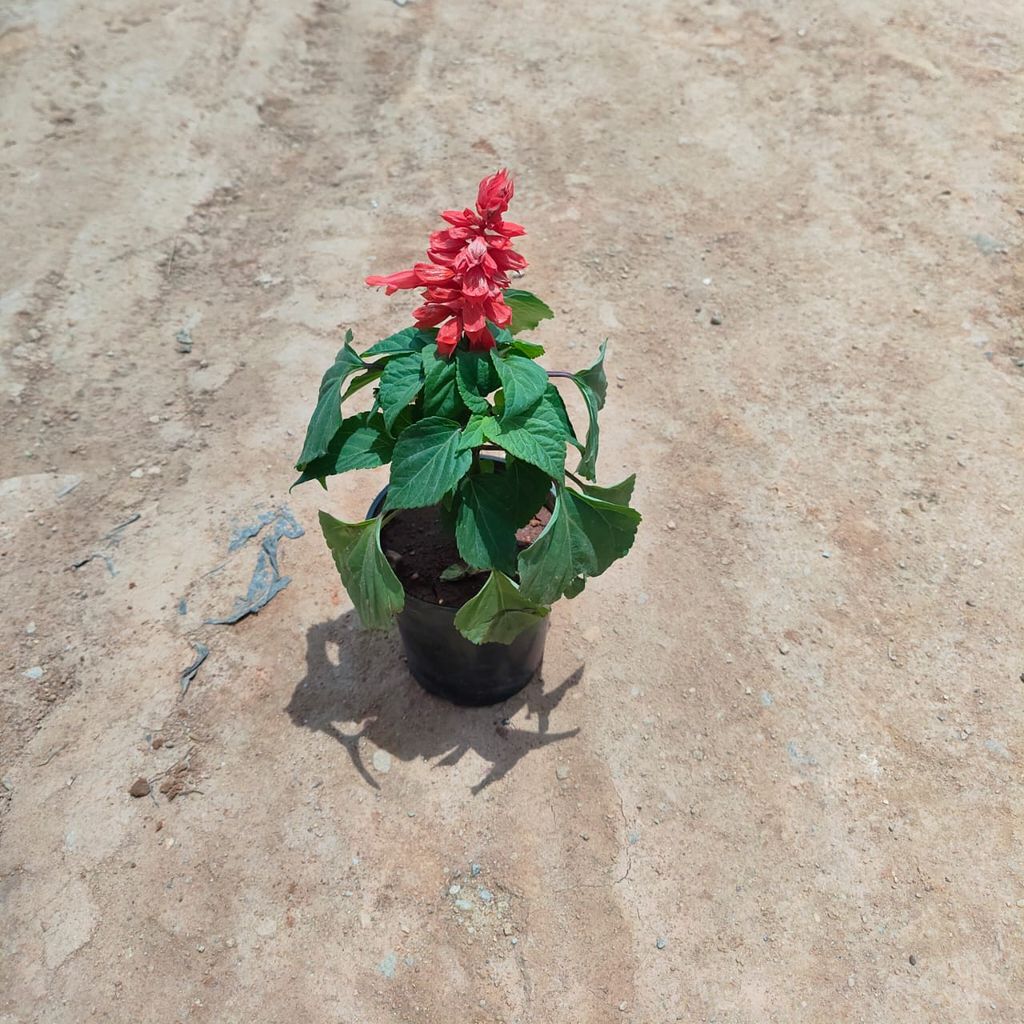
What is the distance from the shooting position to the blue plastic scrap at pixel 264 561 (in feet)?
8.56

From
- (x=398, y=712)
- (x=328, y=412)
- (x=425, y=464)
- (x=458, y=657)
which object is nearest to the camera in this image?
(x=425, y=464)

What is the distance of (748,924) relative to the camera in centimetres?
208

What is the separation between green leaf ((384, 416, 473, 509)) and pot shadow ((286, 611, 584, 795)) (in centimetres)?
89

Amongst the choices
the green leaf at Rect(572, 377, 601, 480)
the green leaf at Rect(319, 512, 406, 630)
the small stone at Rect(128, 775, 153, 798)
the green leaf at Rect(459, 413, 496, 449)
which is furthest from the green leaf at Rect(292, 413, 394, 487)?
the small stone at Rect(128, 775, 153, 798)

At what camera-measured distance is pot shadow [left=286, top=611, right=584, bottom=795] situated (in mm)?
2342

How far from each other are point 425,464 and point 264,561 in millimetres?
1191

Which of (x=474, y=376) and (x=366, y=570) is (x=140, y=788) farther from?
(x=474, y=376)

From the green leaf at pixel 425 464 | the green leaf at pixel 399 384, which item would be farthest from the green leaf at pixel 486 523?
the green leaf at pixel 399 384

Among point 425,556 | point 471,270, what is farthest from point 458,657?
point 471,270

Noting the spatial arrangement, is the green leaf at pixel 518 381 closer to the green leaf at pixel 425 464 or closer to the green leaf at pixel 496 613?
the green leaf at pixel 425 464

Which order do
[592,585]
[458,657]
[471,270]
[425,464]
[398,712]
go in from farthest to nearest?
1. [592,585]
2. [398,712]
3. [458,657]
4. [425,464]
5. [471,270]

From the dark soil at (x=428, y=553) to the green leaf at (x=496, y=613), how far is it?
0.69 feet

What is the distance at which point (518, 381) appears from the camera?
1.71 m

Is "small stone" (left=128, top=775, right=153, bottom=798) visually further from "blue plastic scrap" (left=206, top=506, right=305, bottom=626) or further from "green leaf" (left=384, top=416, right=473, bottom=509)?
"green leaf" (left=384, top=416, right=473, bottom=509)
